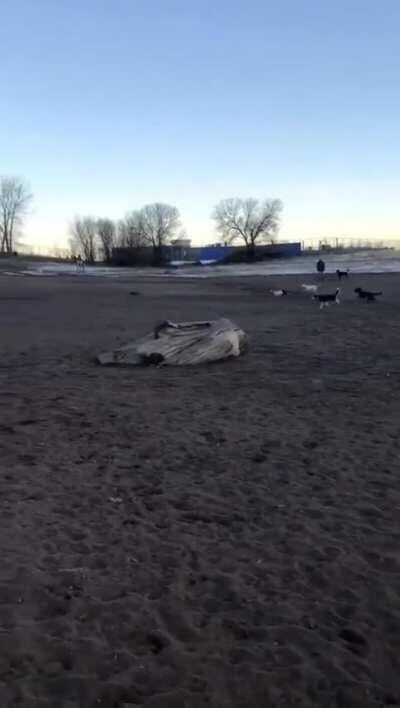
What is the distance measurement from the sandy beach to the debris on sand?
228cm

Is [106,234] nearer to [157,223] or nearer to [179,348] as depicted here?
[157,223]

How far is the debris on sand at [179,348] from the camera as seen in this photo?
13.9 m

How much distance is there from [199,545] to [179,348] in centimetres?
937

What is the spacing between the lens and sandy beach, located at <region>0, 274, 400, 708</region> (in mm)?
3438

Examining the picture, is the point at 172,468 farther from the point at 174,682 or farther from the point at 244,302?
the point at 244,302

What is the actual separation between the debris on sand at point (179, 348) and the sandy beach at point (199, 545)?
7.48 ft

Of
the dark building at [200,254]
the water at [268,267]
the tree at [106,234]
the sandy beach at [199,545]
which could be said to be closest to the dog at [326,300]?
the sandy beach at [199,545]

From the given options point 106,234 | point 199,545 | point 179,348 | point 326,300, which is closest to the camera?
point 199,545

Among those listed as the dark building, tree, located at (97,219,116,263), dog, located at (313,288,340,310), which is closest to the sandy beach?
dog, located at (313,288,340,310)

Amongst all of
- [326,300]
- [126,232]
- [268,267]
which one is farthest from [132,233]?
[326,300]

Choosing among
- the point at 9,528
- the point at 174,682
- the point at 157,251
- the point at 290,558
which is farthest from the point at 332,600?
the point at 157,251

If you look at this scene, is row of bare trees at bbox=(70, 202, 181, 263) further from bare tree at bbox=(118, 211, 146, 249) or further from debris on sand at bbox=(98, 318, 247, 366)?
debris on sand at bbox=(98, 318, 247, 366)

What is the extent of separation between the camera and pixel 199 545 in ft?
16.5

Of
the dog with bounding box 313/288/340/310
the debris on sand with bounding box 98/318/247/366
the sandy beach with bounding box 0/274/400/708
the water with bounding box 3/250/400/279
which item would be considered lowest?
the sandy beach with bounding box 0/274/400/708
